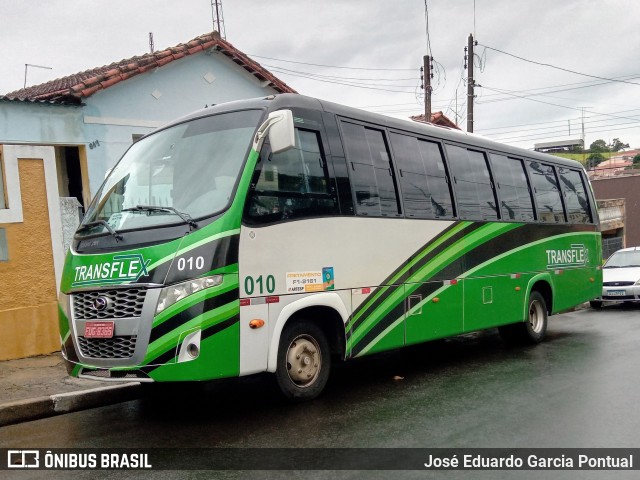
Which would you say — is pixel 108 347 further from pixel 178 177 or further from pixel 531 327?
pixel 531 327

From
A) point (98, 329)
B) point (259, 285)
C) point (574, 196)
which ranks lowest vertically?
Result: point (98, 329)

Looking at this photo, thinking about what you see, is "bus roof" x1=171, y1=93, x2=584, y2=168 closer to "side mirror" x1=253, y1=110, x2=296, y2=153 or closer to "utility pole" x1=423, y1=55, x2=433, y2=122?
"side mirror" x1=253, y1=110, x2=296, y2=153

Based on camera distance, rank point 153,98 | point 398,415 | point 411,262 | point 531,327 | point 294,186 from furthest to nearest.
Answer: point 153,98, point 531,327, point 411,262, point 294,186, point 398,415

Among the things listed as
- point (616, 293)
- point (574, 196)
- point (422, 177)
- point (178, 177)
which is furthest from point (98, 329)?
point (616, 293)

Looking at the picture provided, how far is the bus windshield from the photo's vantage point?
5.83 m

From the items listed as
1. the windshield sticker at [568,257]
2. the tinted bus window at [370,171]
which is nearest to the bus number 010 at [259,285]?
the tinted bus window at [370,171]

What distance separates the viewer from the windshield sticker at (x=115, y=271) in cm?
550

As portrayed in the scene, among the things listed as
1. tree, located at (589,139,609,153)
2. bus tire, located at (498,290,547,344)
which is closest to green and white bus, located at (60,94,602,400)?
bus tire, located at (498,290,547,344)

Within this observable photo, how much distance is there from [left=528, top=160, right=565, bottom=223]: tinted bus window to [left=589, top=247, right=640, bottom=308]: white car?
A: 5.84 meters

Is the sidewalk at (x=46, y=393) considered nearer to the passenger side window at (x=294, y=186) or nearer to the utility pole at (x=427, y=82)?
the passenger side window at (x=294, y=186)

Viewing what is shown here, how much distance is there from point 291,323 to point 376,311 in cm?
131

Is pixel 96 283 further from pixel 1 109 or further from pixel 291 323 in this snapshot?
pixel 1 109

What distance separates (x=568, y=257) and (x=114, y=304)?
8.72m

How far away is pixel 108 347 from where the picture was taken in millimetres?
5629
